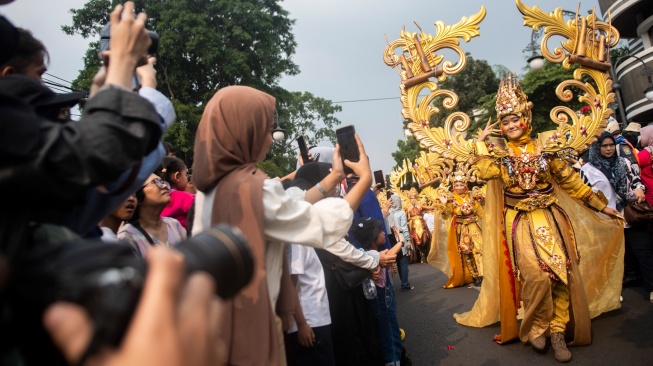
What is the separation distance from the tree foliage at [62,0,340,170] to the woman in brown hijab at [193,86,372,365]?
629 inches

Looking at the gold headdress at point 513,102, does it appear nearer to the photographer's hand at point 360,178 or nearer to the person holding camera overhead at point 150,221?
the photographer's hand at point 360,178

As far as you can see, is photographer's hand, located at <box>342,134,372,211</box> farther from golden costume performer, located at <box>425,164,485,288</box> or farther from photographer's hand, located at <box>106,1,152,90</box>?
golden costume performer, located at <box>425,164,485,288</box>

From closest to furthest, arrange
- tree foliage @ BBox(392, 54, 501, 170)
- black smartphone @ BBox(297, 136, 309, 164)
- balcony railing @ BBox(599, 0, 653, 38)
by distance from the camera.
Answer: black smartphone @ BBox(297, 136, 309, 164) < balcony railing @ BBox(599, 0, 653, 38) < tree foliage @ BBox(392, 54, 501, 170)

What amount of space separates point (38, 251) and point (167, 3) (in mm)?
21480

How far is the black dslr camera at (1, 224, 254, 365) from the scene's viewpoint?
0.64m

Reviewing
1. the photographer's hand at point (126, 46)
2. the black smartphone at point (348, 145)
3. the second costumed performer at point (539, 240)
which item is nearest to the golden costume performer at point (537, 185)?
the second costumed performer at point (539, 240)

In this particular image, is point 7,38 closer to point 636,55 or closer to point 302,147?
point 302,147

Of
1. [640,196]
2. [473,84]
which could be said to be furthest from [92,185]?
[473,84]

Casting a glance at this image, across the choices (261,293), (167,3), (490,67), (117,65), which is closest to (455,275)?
(261,293)

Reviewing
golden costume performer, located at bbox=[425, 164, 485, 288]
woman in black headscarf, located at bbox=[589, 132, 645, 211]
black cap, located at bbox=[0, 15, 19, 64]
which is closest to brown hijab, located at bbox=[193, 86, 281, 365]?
black cap, located at bbox=[0, 15, 19, 64]

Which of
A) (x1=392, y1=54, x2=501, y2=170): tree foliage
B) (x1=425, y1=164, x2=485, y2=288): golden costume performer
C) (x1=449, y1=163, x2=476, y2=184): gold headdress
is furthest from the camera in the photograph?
(x1=392, y1=54, x2=501, y2=170): tree foliage

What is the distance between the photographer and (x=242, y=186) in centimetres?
174

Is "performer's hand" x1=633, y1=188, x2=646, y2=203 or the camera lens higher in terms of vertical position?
the camera lens

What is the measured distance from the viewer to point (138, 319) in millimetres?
630
